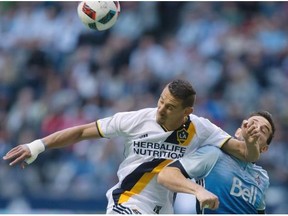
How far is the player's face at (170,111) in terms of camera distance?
7.80 m

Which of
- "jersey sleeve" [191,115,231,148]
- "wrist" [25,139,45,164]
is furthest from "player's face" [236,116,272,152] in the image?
"wrist" [25,139,45,164]

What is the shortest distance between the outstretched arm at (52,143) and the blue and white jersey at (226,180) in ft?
2.82

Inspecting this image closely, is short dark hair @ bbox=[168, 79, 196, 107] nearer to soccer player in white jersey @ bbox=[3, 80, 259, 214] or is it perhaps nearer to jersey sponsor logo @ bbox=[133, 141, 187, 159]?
soccer player in white jersey @ bbox=[3, 80, 259, 214]

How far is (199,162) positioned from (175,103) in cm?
55

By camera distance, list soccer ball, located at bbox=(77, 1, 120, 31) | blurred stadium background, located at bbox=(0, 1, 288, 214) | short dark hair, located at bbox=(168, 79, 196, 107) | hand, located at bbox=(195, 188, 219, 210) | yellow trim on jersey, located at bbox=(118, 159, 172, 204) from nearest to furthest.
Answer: hand, located at bbox=(195, 188, 219, 210) → short dark hair, located at bbox=(168, 79, 196, 107) → yellow trim on jersey, located at bbox=(118, 159, 172, 204) → soccer ball, located at bbox=(77, 1, 120, 31) → blurred stadium background, located at bbox=(0, 1, 288, 214)

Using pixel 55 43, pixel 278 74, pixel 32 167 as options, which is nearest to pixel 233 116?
pixel 278 74

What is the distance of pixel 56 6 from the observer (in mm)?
18984

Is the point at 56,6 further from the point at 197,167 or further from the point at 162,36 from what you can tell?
the point at 197,167

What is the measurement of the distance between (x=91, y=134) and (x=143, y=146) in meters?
0.44

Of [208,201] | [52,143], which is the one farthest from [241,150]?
[52,143]

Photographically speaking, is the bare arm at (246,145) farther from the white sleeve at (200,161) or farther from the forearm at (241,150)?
the white sleeve at (200,161)

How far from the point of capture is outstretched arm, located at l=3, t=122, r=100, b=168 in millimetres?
7891

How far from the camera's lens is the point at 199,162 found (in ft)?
24.8

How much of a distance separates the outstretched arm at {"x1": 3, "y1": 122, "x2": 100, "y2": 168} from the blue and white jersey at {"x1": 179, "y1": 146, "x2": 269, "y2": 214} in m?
0.86
